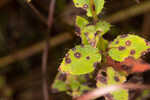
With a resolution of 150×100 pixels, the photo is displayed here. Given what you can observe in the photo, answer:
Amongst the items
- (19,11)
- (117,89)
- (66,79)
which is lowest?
(117,89)

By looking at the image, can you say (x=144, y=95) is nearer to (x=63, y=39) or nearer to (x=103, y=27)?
(x=103, y=27)

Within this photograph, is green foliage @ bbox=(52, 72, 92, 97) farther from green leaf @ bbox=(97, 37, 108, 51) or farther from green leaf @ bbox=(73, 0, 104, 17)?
green leaf @ bbox=(73, 0, 104, 17)

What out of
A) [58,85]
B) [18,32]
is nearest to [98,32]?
[58,85]

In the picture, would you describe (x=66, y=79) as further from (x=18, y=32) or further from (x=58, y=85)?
(x=18, y=32)

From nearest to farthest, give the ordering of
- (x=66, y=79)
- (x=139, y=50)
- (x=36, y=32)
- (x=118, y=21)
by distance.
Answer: (x=139, y=50), (x=66, y=79), (x=118, y=21), (x=36, y=32)

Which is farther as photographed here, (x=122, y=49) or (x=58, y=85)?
(x=58, y=85)

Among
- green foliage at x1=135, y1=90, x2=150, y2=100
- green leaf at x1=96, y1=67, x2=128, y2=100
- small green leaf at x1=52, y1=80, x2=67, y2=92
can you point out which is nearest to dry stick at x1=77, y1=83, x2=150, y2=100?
green leaf at x1=96, y1=67, x2=128, y2=100

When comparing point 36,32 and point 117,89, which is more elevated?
point 36,32
